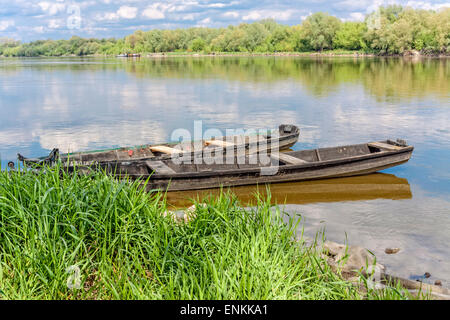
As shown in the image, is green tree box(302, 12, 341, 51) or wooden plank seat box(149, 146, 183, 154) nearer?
wooden plank seat box(149, 146, 183, 154)

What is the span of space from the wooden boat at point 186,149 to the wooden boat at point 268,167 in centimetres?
49

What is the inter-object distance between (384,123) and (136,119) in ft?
42.2

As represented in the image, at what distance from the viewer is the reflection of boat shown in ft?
37.1

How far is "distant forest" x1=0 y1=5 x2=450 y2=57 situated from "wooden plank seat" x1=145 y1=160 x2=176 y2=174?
86619 millimetres

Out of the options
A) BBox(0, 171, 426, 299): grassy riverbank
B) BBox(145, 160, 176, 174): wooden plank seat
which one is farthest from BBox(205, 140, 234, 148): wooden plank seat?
BBox(0, 171, 426, 299): grassy riverbank

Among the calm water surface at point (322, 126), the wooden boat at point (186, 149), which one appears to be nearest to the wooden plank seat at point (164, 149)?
the wooden boat at point (186, 149)

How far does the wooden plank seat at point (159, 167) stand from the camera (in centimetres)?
1117

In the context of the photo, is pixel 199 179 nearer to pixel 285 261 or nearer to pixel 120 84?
pixel 285 261

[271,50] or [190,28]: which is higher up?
[190,28]

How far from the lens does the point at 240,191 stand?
11.8 m

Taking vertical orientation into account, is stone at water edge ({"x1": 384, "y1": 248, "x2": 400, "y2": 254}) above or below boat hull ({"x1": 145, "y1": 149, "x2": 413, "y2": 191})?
below

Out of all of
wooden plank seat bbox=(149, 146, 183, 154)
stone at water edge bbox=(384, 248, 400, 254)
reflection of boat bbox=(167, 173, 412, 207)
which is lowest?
stone at water edge bbox=(384, 248, 400, 254)

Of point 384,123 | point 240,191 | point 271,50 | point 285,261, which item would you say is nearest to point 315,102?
point 384,123

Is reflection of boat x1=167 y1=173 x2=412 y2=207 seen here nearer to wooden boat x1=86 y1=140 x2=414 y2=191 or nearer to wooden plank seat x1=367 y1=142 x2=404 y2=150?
wooden boat x1=86 y1=140 x2=414 y2=191
